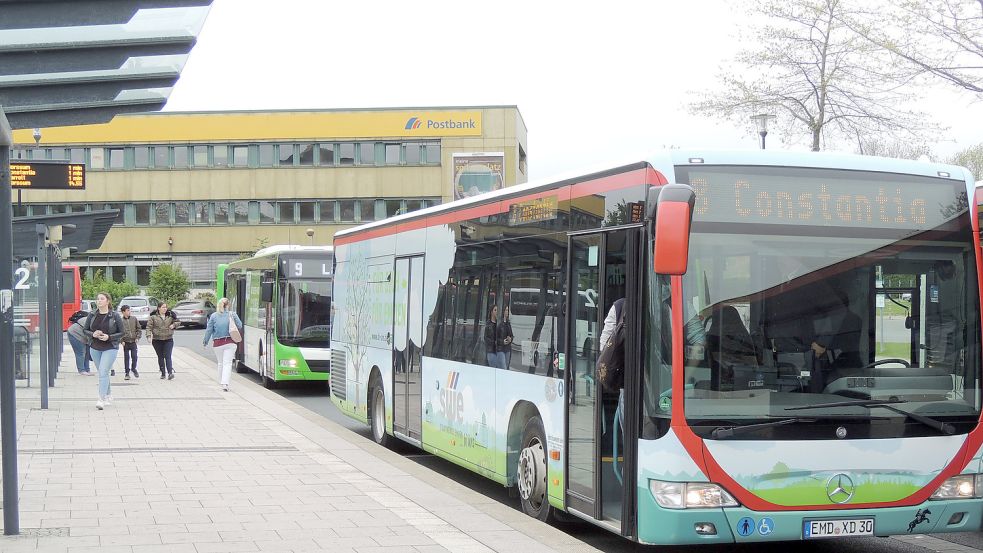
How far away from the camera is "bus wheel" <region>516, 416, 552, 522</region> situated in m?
9.34

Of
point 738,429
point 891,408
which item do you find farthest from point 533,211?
point 891,408

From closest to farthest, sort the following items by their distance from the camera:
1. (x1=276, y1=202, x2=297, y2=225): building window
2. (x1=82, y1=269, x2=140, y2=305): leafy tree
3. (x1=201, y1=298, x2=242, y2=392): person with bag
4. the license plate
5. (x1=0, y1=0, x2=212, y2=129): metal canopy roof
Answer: (x1=0, y1=0, x2=212, y2=129): metal canopy roof, the license plate, (x1=201, y1=298, x2=242, y2=392): person with bag, (x1=82, y1=269, x2=140, y2=305): leafy tree, (x1=276, y1=202, x2=297, y2=225): building window

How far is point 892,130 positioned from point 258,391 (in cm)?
1417

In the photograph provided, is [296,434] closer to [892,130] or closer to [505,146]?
[892,130]

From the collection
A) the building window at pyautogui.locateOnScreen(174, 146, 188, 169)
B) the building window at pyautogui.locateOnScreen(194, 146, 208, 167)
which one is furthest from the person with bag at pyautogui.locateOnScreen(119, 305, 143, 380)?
the building window at pyautogui.locateOnScreen(174, 146, 188, 169)

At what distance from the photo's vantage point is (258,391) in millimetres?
23062

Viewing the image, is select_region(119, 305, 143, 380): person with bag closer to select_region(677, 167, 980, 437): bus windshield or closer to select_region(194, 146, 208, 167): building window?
select_region(677, 167, 980, 437): bus windshield

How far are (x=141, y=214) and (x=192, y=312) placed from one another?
15.8 metres

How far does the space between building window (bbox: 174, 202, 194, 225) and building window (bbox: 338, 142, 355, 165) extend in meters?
10.1

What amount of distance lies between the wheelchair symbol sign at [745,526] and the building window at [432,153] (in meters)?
67.8

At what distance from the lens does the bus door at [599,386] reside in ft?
24.7

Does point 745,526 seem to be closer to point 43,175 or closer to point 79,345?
point 43,175

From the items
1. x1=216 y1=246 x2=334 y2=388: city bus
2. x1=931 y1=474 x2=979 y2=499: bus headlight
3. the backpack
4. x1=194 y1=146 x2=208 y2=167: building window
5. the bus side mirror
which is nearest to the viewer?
the bus side mirror

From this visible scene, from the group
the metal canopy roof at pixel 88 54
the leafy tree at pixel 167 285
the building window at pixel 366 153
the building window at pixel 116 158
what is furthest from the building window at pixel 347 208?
the metal canopy roof at pixel 88 54
